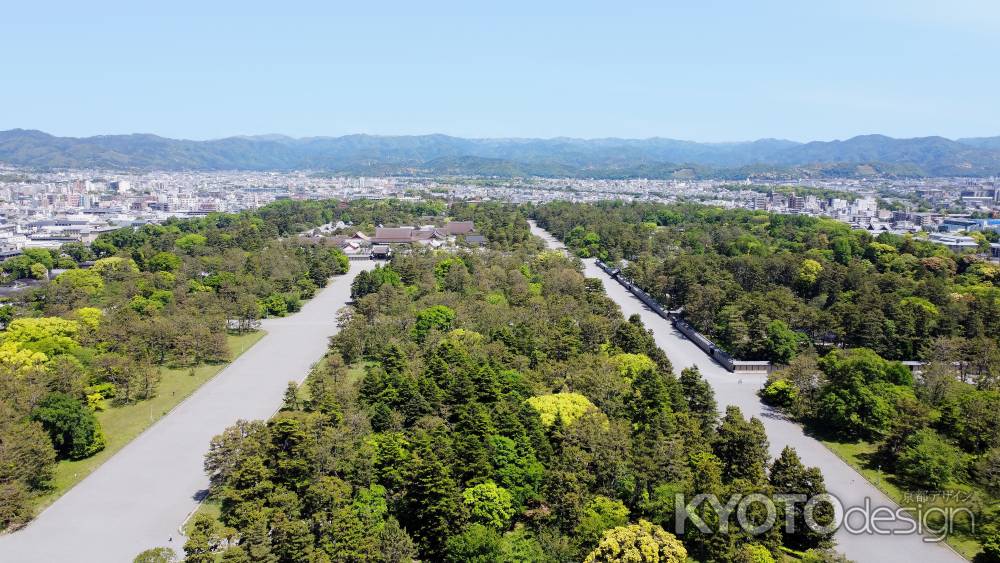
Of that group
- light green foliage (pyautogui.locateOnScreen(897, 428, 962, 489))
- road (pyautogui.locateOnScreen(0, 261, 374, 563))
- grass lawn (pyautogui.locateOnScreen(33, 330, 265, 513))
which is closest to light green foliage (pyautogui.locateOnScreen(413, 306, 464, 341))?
road (pyautogui.locateOnScreen(0, 261, 374, 563))

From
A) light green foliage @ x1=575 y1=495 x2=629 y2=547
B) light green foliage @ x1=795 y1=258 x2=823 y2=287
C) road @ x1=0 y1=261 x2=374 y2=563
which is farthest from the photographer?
light green foliage @ x1=795 y1=258 x2=823 y2=287

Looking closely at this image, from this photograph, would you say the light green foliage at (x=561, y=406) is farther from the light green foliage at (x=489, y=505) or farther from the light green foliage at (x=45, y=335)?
the light green foliage at (x=45, y=335)

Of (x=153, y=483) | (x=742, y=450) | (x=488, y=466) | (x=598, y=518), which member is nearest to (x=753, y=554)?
(x=598, y=518)

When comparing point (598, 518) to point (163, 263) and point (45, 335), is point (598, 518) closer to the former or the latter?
point (45, 335)

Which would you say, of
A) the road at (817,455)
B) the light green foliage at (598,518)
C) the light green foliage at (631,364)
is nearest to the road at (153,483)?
the light green foliage at (598,518)

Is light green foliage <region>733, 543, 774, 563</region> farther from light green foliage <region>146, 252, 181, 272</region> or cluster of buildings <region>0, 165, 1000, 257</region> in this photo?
cluster of buildings <region>0, 165, 1000, 257</region>
